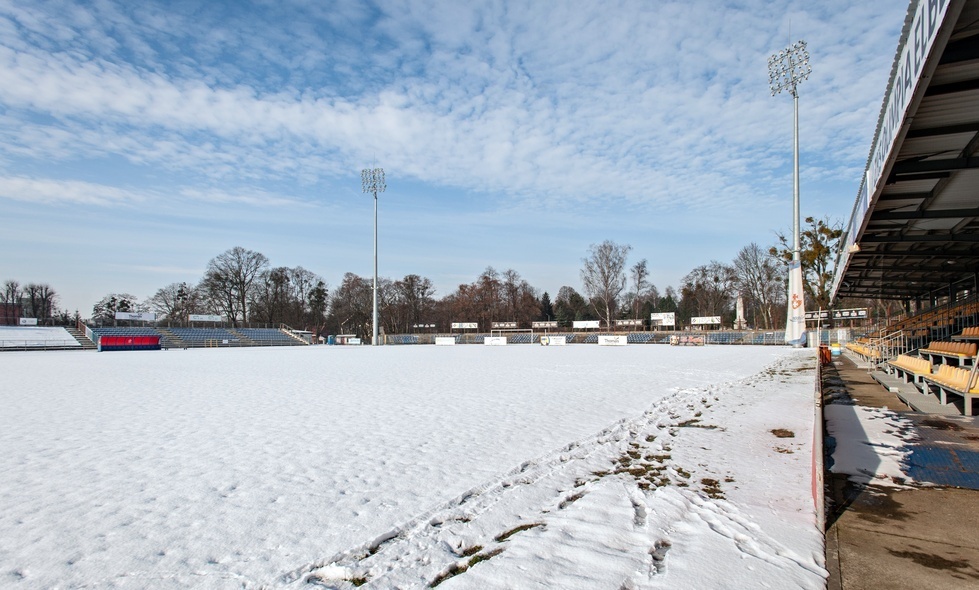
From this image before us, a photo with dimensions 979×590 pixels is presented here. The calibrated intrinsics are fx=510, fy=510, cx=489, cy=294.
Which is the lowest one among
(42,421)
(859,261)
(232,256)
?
(42,421)

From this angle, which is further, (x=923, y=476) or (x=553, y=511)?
(x=923, y=476)

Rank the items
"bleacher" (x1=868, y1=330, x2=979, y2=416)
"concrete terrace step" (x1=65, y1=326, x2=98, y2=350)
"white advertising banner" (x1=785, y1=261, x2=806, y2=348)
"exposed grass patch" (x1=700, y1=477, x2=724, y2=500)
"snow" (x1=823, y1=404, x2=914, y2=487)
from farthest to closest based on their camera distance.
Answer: "concrete terrace step" (x1=65, y1=326, x2=98, y2=350) → "white advertising banner" (x1=785, y1=261, x2=806, y2=348) → "bleacher" (x1=868, y1=330, x2=979, y2=416) → "snow" (x1=823, y1=404, x2=914, y2=487) → "exposed grass patch" (x1=700, y1=477, x2=724, y2=500)

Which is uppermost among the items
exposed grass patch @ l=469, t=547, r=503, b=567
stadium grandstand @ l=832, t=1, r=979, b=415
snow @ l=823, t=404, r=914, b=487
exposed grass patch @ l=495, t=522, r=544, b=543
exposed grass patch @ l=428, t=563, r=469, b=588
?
stadium grandstand @ l=832, t=1, r=979, b=415

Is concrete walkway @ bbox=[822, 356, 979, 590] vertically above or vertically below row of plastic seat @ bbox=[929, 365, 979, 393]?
below

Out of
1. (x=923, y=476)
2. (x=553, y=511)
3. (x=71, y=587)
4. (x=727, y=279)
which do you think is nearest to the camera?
(x=71, y=587)

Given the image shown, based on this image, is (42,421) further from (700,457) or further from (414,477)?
(700,457)

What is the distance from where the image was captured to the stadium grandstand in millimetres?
3447

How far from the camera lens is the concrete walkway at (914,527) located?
3047 mm

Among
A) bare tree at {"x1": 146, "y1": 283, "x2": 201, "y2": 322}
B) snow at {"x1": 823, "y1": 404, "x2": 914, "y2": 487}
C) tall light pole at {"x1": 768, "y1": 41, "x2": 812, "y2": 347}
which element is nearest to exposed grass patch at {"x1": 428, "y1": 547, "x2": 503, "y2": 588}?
snow at {"x1": 823, "y1": 404, "x2": 914, "y2": 487}

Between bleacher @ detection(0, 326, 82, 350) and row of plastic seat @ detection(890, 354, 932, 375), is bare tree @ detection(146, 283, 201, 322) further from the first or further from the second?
row of plastic seat @ detection(890, 354, 932, 375)

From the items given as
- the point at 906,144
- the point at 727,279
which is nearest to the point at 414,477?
the point at 906,144

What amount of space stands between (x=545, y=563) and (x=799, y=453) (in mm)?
4210

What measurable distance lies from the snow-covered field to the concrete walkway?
0.66 feet

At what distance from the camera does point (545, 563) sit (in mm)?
3260
